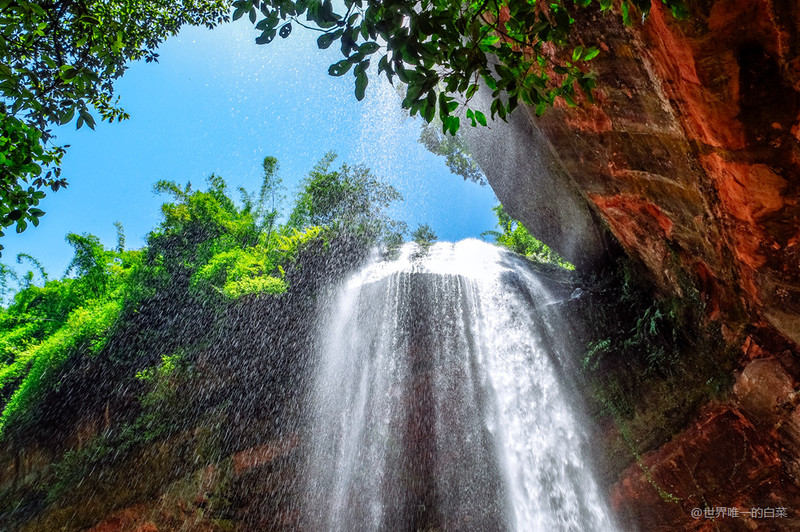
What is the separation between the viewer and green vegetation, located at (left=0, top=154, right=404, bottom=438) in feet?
30.9

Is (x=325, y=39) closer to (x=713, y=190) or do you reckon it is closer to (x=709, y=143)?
(x=709, y=143)

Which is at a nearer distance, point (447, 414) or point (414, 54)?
point (414, 54)

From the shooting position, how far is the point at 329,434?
8.68m

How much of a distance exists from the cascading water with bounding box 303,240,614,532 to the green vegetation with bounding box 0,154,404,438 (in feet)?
8.74

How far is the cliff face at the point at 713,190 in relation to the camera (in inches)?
109

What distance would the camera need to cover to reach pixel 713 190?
3615mm

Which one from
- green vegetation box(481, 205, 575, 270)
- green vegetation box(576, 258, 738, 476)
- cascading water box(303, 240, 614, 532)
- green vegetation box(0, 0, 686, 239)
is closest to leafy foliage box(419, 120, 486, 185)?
green vegetation box(481, 205, 575, 270)

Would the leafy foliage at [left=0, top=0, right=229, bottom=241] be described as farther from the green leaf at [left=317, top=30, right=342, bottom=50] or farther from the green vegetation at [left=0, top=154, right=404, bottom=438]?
the green vegetation at [left=0, top=154, right=404, bottom=438]

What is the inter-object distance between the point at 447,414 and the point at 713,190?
629 cm

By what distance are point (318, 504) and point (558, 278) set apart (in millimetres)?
7906

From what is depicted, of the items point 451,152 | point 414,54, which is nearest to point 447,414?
point 414,54

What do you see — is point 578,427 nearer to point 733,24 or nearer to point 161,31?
point 733,24

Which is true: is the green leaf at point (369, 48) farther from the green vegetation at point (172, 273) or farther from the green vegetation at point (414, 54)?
the green vegetation at point (172, 273)

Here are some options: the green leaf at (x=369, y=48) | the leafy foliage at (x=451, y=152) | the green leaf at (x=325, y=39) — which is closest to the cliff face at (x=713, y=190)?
the green leaf at (x=369, y=48)
